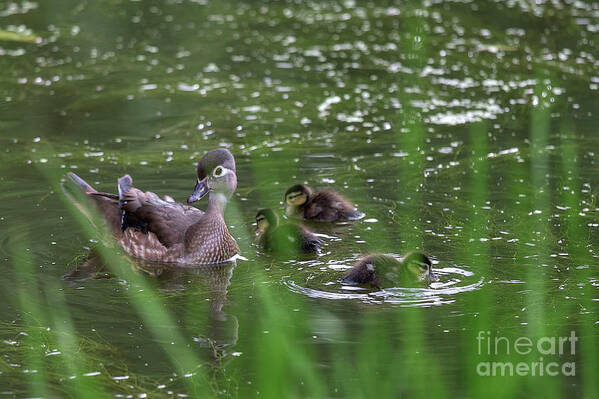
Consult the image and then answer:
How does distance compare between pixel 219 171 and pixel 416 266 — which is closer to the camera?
pixel 416 266

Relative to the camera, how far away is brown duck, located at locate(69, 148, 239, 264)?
21.1ft

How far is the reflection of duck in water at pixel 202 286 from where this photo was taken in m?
5.10

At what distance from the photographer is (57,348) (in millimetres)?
4938

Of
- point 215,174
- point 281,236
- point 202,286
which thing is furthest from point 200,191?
point 202,286

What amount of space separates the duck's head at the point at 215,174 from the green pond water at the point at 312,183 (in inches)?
15.8

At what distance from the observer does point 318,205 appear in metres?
7.11

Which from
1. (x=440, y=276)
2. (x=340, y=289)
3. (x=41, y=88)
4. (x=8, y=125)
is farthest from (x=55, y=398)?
(x=41, y=88)

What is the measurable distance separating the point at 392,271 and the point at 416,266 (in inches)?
4.9

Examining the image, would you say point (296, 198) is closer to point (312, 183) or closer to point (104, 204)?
point (312, 183)
